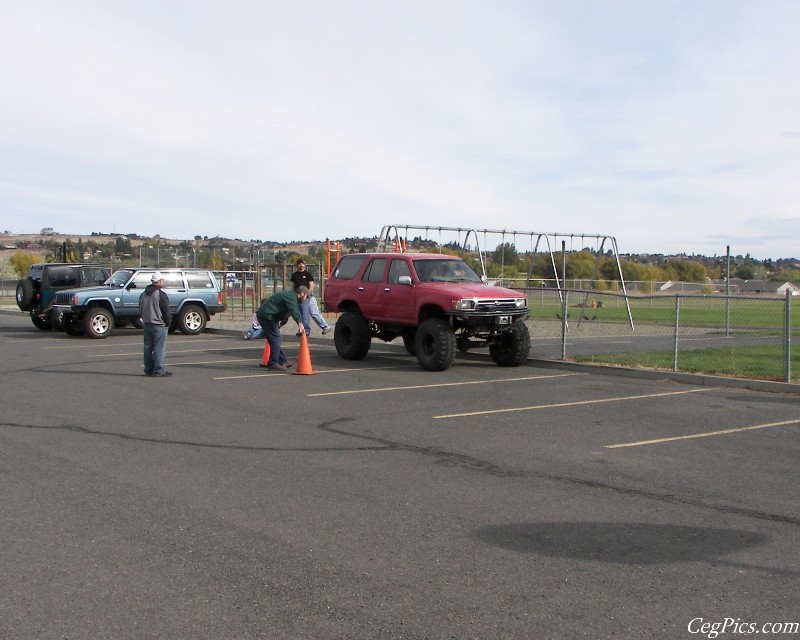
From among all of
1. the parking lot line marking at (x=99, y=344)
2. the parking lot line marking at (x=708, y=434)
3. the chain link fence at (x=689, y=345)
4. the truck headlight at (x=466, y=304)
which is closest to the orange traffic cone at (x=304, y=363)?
the truck headlight at (x=466, y=304)

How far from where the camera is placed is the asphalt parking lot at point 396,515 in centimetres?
457

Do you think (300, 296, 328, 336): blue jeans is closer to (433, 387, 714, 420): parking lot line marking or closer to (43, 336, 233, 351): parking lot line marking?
(43, 336, 233, 351): parking lot line marking

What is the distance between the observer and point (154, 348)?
1462cm

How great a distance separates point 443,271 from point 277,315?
11.1ft

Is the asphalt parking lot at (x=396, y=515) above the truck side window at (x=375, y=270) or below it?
below

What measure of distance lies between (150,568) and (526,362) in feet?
40.4

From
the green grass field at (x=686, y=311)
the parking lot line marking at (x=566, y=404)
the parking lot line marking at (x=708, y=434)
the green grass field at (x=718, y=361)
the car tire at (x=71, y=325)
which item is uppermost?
the green grass field at (x=686, y=311)

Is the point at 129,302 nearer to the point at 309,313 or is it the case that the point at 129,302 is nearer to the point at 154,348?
the point at 309,313

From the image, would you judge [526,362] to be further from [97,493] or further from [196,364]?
→ [97,493]

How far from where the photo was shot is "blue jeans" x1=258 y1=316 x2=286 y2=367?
15.5 meters

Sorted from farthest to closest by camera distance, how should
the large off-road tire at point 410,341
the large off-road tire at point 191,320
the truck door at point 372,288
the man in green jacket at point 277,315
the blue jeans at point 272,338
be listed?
the large off-road tire at point 191,320 < the large off-road tire at point 410,341 < the truck door at point 372,288 < the blue jeans at point 272,338 < the man in green jacket at point 277,315

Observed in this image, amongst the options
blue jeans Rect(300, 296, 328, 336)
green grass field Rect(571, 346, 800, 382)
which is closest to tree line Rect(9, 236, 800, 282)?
green grass field Rect(571, 346, 800, 382)

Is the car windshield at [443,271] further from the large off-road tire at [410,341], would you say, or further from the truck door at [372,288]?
the large off-road tire at [410,341]

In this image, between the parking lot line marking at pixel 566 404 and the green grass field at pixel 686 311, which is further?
the green grass field at pixel 686 311
